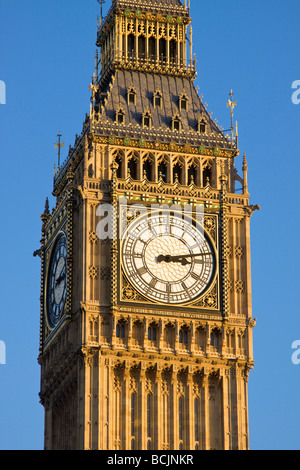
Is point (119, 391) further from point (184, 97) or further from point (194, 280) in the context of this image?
point (184, 97)

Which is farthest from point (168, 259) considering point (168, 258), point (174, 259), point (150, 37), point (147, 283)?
point (150, 37)

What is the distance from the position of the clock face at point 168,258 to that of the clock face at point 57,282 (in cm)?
325

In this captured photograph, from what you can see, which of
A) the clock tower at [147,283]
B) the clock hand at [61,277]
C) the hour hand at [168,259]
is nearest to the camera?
the clock tower at [147,283]

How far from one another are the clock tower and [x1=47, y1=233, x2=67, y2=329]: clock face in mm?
105

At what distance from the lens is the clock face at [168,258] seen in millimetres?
100875

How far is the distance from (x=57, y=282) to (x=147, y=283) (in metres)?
4.93

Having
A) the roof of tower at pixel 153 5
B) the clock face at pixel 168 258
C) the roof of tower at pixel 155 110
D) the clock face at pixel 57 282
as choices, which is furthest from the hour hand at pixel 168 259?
the roof of tower at pixel 153 5

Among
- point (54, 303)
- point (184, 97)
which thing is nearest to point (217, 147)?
point (184, 97)

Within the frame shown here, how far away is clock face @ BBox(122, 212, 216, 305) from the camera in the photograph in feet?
331

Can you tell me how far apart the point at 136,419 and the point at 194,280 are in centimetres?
653

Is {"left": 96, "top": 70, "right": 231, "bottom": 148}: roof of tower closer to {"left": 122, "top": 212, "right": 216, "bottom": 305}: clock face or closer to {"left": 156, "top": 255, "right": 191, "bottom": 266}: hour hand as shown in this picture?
{"left": 122, "top": 212, "right": 216, "bottom": 305}: clock face

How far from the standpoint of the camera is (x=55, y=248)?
105 m

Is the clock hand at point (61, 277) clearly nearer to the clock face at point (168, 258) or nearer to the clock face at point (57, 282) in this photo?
the clock face at point (57, 282)

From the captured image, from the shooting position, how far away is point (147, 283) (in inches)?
3969
